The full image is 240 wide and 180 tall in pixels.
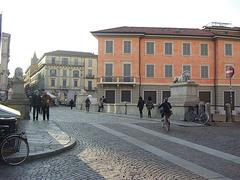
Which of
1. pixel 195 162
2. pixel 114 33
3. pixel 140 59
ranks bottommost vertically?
pixel 195 162

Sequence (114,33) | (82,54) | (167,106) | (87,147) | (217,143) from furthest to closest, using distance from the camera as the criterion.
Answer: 1. (82,54)
2. (114,33)
3. (167,106)
4. (217,143)
5. (87,147)

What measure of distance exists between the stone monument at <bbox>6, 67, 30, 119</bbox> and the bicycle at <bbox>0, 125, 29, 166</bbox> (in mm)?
12073

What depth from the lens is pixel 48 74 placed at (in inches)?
4919

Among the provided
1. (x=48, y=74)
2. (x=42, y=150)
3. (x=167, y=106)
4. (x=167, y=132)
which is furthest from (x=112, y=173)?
(x=48, y=74)

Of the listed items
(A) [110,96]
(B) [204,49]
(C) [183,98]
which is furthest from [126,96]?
(C) [183,98]

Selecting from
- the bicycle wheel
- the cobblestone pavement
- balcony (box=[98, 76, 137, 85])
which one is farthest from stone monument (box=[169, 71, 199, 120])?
balcony (box=[98, 76, 137, 85])

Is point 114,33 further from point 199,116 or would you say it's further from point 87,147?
point 87,147

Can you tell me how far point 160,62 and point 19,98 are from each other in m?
40.9

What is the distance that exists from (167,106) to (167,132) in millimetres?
1672

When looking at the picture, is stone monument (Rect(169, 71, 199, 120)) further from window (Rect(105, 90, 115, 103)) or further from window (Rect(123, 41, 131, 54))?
window (Rect(123, 41, 131, 54))

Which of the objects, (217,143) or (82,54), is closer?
(217,143)

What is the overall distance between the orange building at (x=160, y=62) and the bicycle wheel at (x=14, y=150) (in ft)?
162

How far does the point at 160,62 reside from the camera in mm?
60906

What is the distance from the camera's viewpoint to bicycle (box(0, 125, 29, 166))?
9.20 meters
